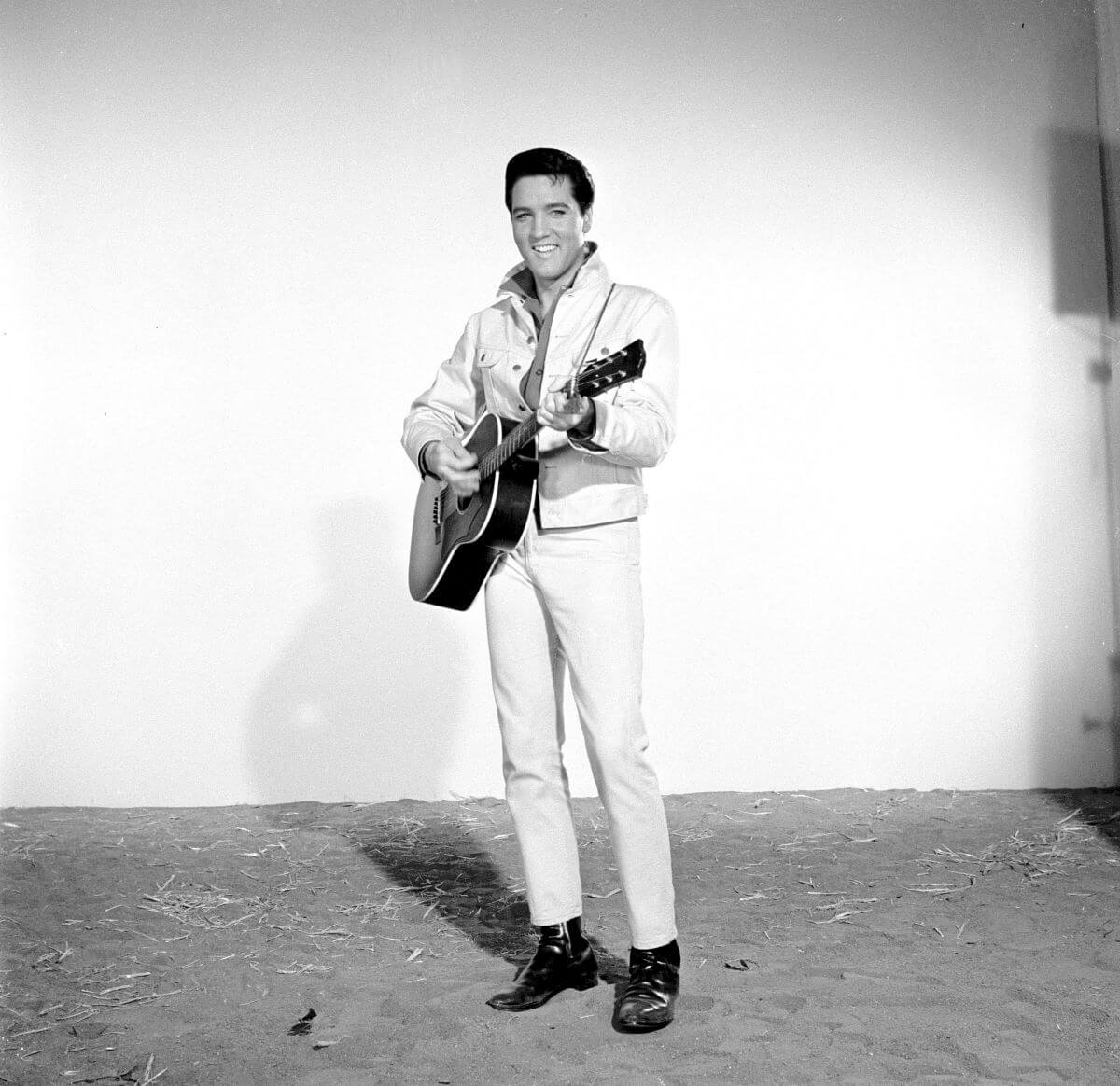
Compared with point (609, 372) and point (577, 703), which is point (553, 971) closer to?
point (577, 703)

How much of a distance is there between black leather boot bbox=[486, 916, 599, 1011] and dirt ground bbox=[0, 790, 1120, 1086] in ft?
0.13

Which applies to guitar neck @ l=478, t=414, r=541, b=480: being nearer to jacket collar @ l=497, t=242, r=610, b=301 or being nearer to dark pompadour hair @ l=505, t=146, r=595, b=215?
jacket collar @ l=497, t=242, r=610, b=301

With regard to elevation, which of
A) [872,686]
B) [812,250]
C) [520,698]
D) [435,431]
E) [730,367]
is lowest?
[872,686]

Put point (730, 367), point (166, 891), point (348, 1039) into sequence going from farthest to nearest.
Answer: point (730, 367), point (166, 891), point (348, 1039)

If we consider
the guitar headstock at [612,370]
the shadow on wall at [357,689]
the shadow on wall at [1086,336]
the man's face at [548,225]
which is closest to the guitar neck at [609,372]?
the guitar headstock at [612,370]

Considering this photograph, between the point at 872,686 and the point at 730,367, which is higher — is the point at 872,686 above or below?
below

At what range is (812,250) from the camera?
4898 mm

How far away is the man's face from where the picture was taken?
8.65 ft

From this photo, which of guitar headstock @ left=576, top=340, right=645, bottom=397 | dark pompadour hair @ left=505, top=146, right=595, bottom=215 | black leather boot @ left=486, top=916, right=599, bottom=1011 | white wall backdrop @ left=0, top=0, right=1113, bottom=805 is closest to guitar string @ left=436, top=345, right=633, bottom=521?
guitar headstock @ left=576, top=340, right=645, bottom=397

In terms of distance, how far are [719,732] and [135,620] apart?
2.35 meters

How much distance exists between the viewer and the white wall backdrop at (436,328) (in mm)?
4875

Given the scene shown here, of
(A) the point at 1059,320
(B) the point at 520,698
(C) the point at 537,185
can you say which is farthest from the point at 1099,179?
(B) the point at 520,698

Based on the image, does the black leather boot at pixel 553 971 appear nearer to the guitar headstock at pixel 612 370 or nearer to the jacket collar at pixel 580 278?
the guitar headstock at pixel 612 370

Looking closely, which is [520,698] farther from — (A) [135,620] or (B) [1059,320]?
(B) [1059,320]
